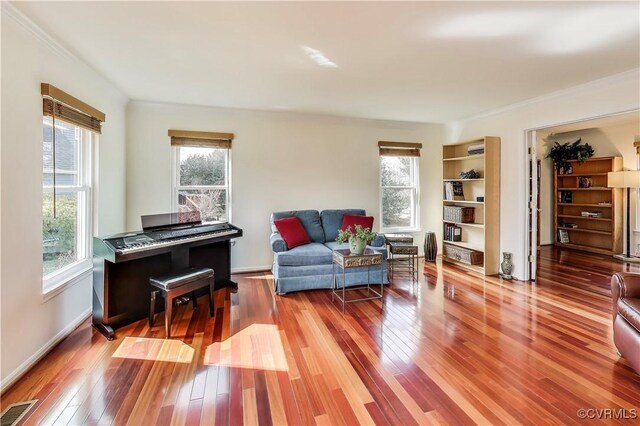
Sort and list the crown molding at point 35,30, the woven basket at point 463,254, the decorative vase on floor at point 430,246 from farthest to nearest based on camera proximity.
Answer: the decorative vase on floor at point 430,246 → the woven basket at point 463,254 → the crown molding at point 35,30

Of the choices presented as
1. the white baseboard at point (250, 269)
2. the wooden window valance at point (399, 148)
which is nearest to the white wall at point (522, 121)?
the wooden window valance at point (399, 148)

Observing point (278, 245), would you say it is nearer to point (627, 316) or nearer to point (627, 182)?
point (627, 316)

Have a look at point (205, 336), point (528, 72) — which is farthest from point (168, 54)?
point (528, 72)

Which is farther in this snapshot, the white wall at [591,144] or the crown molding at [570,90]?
the white wall at [591,144]

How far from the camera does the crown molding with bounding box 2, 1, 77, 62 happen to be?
195 centimetres

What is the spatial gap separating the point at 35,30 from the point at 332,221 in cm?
357

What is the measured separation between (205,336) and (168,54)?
2451 millimetres

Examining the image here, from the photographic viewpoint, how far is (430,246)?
5.15 metres

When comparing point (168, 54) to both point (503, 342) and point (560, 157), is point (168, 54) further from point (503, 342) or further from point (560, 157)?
point (560, 157)

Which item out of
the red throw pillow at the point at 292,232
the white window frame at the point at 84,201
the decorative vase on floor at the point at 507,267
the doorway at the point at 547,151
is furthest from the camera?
the decorative vase on floor at the point at 507,267

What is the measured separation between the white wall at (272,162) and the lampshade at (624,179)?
3.03 meters

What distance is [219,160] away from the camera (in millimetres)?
4496

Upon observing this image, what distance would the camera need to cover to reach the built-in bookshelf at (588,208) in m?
5.66

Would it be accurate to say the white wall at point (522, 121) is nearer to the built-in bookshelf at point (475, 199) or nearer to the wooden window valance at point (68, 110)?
the built-in bookshelf at point (475, 199)
